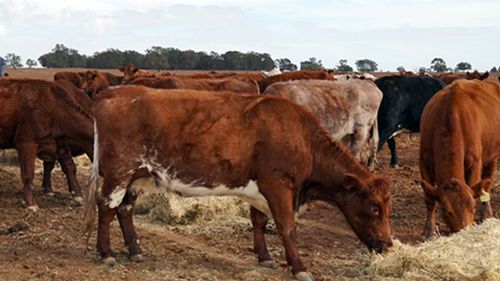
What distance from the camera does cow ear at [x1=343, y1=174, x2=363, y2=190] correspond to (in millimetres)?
6785

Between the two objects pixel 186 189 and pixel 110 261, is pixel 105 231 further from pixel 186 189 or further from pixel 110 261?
pixel 186 189

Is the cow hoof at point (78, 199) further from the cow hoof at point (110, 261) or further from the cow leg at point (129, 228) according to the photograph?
the cow hoof at point (110, 261)

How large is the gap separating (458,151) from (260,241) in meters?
2.67

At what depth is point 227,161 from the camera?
6777mm

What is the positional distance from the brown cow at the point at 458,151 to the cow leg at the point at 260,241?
6.37ft

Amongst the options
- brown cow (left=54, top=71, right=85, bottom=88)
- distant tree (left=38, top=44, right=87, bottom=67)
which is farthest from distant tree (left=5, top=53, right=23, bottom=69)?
brown cow (left=54, top=71, right=85, bottom=88)

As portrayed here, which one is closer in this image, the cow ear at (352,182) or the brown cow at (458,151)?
the cow ear at (352,182)

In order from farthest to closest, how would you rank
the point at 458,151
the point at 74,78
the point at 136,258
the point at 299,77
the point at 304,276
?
the point at 74,78 → the point at 299,77 → the point at 458,151 → the point at 136,258 → the point at 304,276

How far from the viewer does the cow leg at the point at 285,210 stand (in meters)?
6.69

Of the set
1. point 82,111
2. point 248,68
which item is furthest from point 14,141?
point 248,68

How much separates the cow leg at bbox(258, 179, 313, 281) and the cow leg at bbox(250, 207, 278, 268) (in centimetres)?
43

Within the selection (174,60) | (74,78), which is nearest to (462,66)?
Answer: (174,60)

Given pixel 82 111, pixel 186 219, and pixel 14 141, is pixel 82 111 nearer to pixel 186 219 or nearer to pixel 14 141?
pixel 14 141

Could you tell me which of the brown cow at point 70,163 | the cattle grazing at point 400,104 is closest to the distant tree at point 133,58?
the cattle grazing at point 400,104
